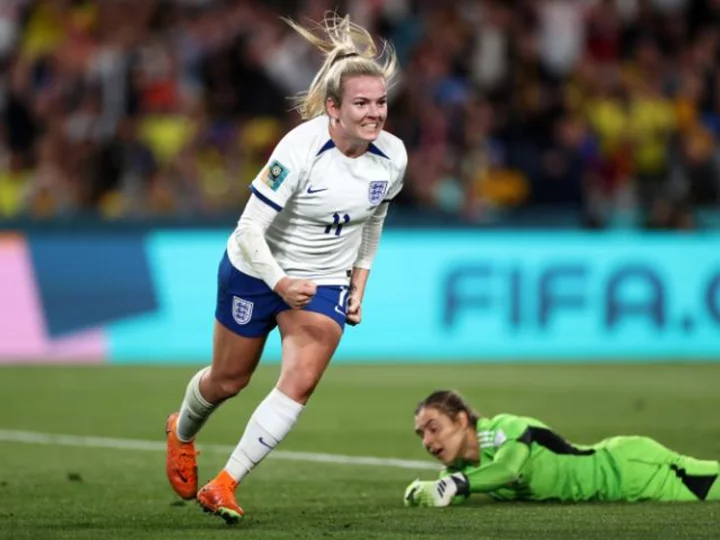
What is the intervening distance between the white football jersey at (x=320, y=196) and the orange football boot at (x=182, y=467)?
3.52ft

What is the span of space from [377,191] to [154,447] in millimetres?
4142

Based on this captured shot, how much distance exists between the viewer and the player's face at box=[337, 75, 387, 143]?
767cm

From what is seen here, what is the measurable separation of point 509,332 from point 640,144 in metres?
3.47

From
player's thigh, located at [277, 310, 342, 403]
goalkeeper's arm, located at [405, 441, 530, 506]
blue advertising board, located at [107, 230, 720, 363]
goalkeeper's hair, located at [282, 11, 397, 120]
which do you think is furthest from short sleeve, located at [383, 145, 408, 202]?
blue advertising board, located at [107, 230, 720, 363]

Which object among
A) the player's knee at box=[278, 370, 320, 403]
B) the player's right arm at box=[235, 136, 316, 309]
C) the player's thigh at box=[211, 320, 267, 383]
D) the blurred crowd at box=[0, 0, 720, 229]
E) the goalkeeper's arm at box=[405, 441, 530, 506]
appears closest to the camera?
the player's right arm at box=[235, 136, 316, 309]

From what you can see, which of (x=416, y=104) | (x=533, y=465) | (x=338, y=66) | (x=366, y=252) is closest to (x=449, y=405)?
(x=533, y=465)

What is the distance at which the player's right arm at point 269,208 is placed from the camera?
7543 mm

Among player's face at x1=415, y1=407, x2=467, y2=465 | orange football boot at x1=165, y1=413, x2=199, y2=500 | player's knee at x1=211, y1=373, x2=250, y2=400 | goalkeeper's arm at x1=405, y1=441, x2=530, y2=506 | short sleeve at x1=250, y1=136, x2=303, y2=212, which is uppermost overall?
short sleeve at x1=250, y1=136, x2=303, y2=212

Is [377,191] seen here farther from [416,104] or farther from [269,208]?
[416,104]

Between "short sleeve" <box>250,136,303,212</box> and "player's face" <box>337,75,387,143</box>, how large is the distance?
0.30 metres

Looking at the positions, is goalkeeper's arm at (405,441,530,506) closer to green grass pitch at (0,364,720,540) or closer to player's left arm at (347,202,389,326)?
green grass pitch at (0,364,720,540)

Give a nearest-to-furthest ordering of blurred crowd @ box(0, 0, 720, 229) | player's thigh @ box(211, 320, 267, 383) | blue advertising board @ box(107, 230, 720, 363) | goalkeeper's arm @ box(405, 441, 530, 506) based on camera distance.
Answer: player's thigh @ box(211, 320, 267, 383)
goalkeeper's arm @ box(405, 441, 530, 506)
blue advertising board @ box(107, 230, 720, 363)
blurred crowd @ box(0, 0, 720, 229)

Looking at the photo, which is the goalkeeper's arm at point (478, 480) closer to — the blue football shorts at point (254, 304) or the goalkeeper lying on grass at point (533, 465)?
the goalkeeper lying on grass at point (533, 465)

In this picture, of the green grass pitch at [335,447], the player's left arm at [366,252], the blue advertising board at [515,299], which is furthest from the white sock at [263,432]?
the blue advertising board at [515,299]
